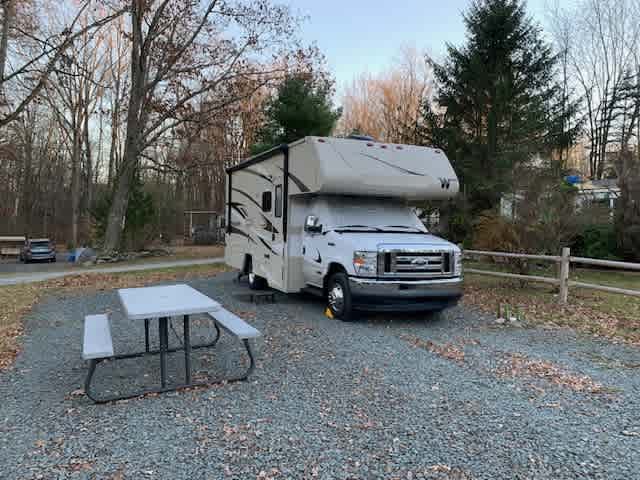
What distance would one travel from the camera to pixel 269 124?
19.9 m

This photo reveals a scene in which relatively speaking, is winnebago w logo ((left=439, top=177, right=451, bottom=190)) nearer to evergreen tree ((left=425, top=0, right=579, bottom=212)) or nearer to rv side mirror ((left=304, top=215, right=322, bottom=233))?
rv side mirror ((left=304, top=215, right=322, bottom=233))

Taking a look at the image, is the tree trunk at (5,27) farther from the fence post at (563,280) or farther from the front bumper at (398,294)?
the fence post at (563,280)

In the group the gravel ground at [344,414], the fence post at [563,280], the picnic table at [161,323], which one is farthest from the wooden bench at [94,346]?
the fence post at [563,280]

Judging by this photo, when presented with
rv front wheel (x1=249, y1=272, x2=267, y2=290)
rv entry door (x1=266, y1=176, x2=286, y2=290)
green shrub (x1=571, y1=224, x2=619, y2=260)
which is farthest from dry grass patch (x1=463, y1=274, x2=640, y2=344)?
green shrub (x1=571, y1=224, x2=619, y2=260)

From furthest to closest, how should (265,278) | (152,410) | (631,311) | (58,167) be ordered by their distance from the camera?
(58,167), (265,278), (631,311), (152,410)

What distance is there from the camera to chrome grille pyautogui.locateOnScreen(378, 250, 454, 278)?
706 cm

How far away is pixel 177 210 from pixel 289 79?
54.5 feet

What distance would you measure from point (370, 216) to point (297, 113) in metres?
11.5

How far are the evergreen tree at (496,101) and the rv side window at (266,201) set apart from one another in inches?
366

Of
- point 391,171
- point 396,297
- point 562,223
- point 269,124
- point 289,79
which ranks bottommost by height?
point 396,297

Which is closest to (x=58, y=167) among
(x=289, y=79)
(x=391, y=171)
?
(x=289, y=79)

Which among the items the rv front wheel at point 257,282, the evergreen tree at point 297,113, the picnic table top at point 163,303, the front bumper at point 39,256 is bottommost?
the front bumper at point 39,256

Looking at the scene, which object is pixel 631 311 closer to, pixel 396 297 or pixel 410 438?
pixel 396 297

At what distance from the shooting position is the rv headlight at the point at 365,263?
279 inches
